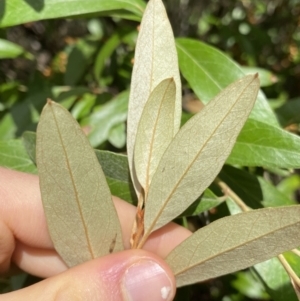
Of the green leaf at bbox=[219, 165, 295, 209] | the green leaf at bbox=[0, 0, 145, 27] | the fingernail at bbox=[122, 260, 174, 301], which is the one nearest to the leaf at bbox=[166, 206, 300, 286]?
the fingernail at bbox=[122, 260, 174, 301]

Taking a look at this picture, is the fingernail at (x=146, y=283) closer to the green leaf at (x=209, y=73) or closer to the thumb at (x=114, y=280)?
the thumb at (x=114, y=280)

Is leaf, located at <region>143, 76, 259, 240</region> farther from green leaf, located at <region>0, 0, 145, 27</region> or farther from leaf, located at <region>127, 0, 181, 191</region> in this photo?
green leaf, located at <region>0, 0, 145, 27</region>

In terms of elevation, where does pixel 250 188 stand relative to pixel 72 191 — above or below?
below

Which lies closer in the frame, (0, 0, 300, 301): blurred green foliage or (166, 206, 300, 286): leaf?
(166, 206, 300, 286): leaf

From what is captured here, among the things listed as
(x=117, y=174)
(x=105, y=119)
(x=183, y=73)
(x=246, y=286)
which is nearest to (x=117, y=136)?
(x=105, y=119)

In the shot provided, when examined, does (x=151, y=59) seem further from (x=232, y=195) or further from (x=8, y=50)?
(x=8, y=50)

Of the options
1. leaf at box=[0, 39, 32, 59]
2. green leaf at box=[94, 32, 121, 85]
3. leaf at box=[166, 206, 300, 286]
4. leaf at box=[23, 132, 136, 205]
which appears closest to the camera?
leaf at box=[166, 206, 300, 286]

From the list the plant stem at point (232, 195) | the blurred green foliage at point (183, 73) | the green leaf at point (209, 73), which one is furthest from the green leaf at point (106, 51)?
the plant stem at point (232, 195)
